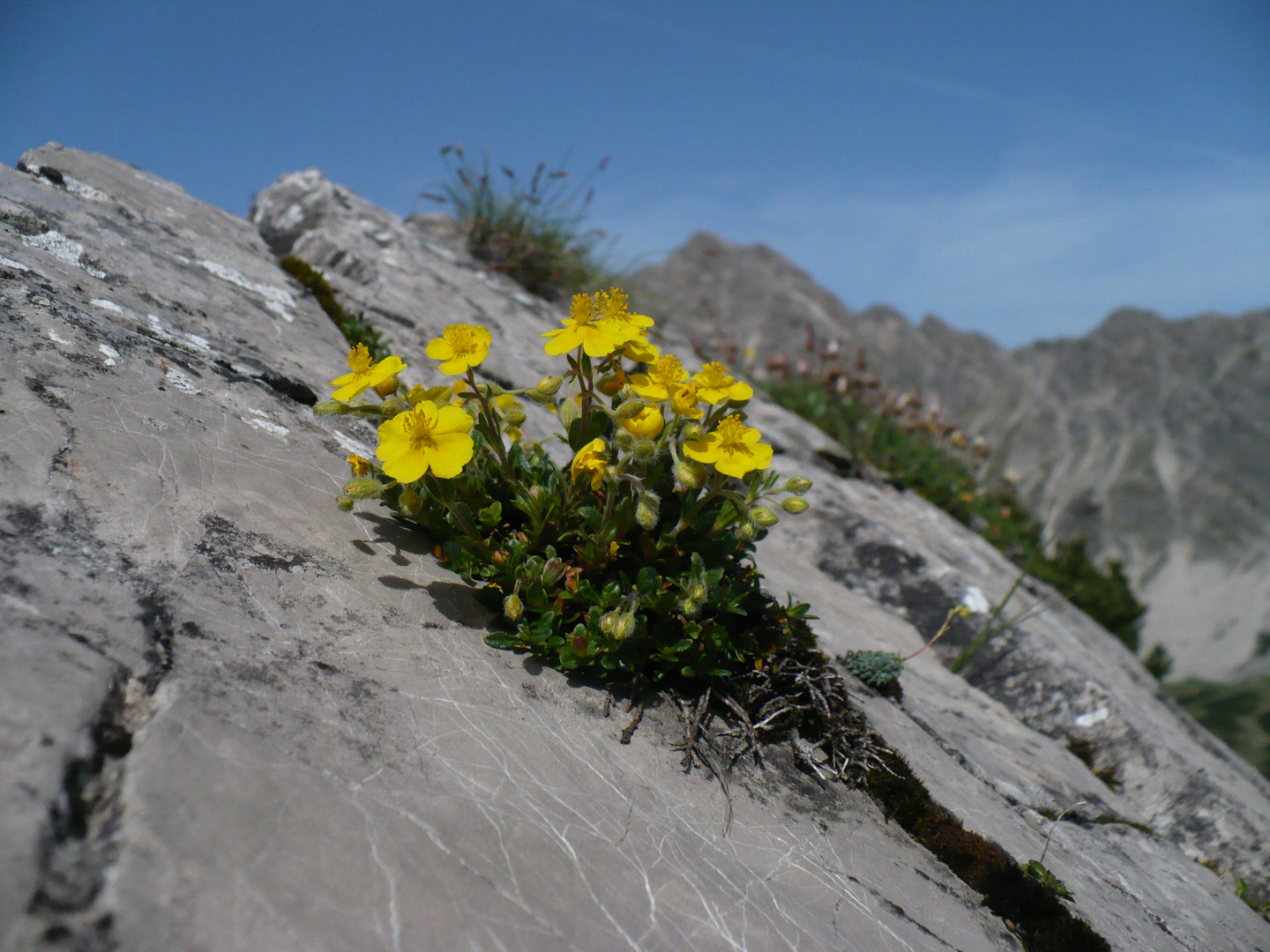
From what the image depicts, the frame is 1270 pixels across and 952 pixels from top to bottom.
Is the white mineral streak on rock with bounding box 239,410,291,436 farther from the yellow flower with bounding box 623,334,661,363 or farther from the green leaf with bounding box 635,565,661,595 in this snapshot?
the green leaf with bounding box 635,565,661,595

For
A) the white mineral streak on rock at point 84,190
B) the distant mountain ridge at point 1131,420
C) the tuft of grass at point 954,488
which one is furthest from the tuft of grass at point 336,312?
the distant mountain ridge at point 1131,420

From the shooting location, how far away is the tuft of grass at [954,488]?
24.5 feet

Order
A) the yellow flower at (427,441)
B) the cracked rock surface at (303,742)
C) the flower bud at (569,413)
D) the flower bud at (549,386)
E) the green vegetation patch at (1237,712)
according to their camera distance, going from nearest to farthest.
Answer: the cracked rock surface at (303,742) < the yellow flower at (427,441) < the flower bud at (549,386) < the flower bud at (569,413) < the green vegetation patch at (1237,712)

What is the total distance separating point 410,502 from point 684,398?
0.98 m

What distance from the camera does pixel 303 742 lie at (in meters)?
1.51

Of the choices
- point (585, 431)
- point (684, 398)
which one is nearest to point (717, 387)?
point (684, 398)

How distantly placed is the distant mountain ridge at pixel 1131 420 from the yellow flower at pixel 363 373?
7526 millimetres

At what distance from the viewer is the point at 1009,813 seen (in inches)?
101

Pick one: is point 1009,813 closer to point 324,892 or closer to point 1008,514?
point 324,892

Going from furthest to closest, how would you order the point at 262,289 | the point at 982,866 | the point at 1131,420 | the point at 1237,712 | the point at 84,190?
the point at 1131,420 < the point at 1237,712 < the point at 262,289 < the point at 84,190 < the point at 982,866

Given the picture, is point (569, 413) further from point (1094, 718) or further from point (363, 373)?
point (1094, 718)

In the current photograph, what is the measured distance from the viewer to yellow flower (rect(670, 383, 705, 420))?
217cm

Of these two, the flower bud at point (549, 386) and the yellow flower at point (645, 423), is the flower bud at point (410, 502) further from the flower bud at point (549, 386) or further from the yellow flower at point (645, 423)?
the yellow flower at point (645, 423)

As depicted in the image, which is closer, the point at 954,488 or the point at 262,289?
the point at 262,289
